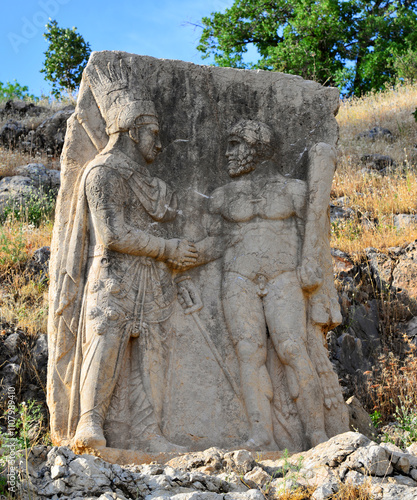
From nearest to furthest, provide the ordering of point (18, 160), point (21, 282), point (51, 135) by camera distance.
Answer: point (21, 282), point (18, 160), point (51, 135)

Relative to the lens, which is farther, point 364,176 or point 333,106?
point 364,176

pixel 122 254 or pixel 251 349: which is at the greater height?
pixel 122 254

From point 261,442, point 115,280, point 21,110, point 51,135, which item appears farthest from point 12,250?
point 21,110

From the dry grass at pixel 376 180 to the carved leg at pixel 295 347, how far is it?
4.79 metres

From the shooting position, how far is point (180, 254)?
6.68m

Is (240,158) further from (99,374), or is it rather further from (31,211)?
Result: (31,211)

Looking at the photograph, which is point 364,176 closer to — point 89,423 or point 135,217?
point 135,217

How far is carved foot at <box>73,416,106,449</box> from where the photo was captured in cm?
584

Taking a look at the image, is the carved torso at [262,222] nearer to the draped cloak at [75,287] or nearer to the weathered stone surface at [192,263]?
the weathered stone surface at [192,263]

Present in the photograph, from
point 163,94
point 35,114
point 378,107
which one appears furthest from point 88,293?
point 378,107

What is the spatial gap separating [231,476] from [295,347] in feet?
4.80

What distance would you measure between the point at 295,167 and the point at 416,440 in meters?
2.86

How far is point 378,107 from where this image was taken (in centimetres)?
1852

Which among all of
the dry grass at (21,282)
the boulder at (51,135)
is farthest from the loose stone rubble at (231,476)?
the boulder at (51,135)
